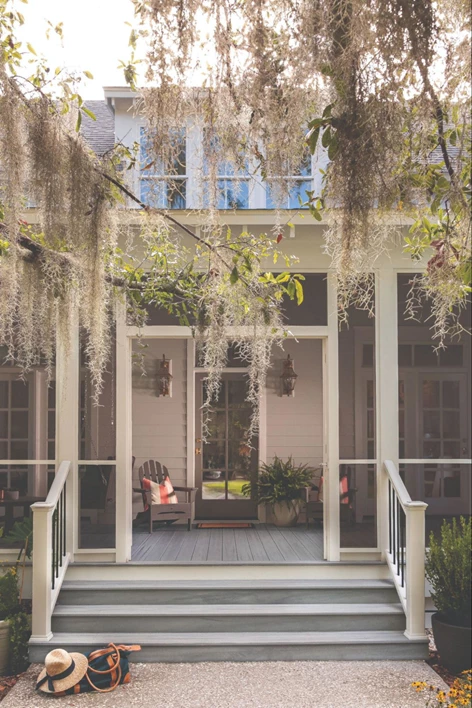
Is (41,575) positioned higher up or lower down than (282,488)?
lower down

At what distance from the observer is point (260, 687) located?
4262mm

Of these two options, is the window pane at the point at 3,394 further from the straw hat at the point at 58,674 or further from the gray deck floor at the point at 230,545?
the straw hat at the point at 58,674

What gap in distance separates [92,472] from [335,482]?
6.11 ft

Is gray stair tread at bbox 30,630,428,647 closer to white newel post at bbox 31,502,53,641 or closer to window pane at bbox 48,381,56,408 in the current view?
white newel post at bbox 31,502,53,641

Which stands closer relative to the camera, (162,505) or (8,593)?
(8,593)

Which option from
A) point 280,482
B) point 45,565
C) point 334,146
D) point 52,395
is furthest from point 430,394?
point 334,146

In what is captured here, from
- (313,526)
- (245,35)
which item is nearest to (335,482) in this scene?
(313,526)

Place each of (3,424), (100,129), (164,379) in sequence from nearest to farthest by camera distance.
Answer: (3,424) → (100,129) → (164,379)

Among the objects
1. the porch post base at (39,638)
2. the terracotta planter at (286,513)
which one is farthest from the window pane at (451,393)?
the porch post base at (39,638)

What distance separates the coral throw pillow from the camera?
24.3ft

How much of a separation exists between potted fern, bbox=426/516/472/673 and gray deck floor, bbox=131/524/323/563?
3.47 feet

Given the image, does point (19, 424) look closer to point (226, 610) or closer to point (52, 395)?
point (52, 395)

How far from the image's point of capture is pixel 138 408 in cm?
821

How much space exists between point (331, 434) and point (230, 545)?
1.59m
